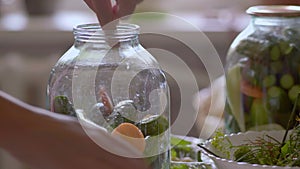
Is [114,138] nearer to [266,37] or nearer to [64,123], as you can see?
[64,123]

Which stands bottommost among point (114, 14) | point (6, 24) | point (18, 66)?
point (18, 66)

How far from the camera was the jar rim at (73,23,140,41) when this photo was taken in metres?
0.74

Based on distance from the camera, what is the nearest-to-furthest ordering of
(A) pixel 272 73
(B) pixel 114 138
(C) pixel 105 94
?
(B) pixel 114 138, (C) pixel 105 94, (A) pixel 272 73

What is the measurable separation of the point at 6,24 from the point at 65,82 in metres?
1.66

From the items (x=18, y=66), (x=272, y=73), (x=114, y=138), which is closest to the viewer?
(x=114, y=138)

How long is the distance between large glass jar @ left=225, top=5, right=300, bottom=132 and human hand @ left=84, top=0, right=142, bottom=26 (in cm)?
29

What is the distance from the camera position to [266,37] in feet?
3.27

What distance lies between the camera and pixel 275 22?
0.99 meters

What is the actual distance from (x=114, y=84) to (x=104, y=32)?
0.20ft

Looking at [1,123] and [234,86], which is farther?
[234,86]

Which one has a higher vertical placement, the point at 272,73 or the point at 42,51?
the point at 272,73

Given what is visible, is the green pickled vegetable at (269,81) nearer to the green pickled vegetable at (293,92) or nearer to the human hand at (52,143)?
the green pickled vegetable at (293,92)

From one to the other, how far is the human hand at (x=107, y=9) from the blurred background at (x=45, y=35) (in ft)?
4.71

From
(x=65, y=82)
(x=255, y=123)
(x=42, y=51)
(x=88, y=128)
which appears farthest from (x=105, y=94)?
(x=42, y=51)
